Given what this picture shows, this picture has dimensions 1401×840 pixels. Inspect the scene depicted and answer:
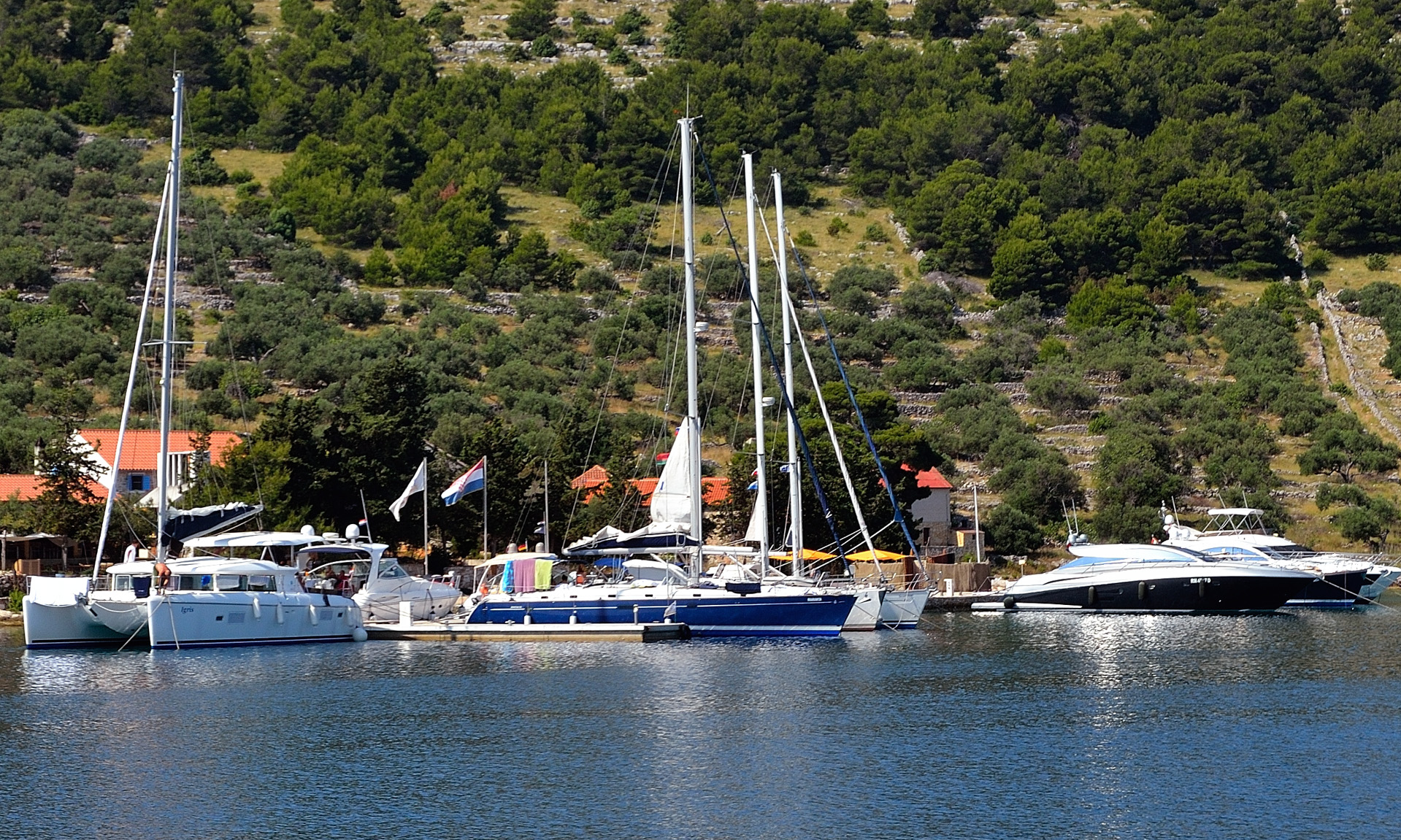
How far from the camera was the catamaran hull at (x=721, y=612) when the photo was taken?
48.1 metres

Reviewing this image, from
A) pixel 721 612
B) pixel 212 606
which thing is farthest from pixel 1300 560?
pixel 212 606

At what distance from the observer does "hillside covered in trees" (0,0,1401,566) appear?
82750 mm

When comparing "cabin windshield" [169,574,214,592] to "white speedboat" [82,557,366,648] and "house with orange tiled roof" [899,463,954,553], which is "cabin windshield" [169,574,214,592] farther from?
"house with orange tiled roof" [899,463,954,553]

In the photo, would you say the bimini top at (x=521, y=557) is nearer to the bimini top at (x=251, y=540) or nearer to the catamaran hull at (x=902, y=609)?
the bimini top at (x=251, y=540)

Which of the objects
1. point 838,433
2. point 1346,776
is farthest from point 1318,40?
point 1346,776

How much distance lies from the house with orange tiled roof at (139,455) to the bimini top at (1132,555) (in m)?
32.2

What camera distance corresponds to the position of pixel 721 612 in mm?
48125

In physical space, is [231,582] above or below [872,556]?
below

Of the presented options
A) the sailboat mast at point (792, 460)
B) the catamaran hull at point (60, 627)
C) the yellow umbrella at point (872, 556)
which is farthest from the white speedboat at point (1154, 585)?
the catamaran hull at point (60, 627)

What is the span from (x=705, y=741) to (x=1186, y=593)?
33.5 m

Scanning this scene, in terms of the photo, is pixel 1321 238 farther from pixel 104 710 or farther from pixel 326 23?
pixel 104 710

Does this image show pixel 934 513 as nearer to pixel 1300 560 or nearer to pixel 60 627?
pixel 1300 560

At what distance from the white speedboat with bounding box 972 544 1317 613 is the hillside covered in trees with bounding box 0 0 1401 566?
785 cm

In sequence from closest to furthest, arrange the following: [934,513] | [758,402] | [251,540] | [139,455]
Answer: [251,540] < [758,402] < [139,455] < [934,513]
